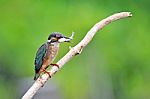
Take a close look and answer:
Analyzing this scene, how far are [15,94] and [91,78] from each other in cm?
64

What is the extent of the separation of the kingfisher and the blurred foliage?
254cm

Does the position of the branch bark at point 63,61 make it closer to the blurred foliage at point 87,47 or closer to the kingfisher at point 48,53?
the kingfisher at point 48,53

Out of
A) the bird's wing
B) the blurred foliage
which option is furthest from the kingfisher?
the blurred foliage

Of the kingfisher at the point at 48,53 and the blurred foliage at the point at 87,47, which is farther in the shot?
the blurred foliage at the point at 87,47

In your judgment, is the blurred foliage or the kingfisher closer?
the kingfisher

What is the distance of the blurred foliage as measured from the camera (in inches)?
176

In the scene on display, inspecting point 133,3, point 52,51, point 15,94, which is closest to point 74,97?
point 15,94

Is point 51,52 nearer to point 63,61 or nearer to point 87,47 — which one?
point 63,61

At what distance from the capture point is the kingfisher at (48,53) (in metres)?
1.67

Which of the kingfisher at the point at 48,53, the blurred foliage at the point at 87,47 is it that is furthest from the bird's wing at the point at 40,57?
the blurred foliage at the point at 87,47

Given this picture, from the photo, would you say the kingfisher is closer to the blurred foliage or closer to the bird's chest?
the bird's chest

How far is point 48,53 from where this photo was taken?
67.4 inches

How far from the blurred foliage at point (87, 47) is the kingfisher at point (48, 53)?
8.33ft

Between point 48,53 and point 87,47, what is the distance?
3.44 m
